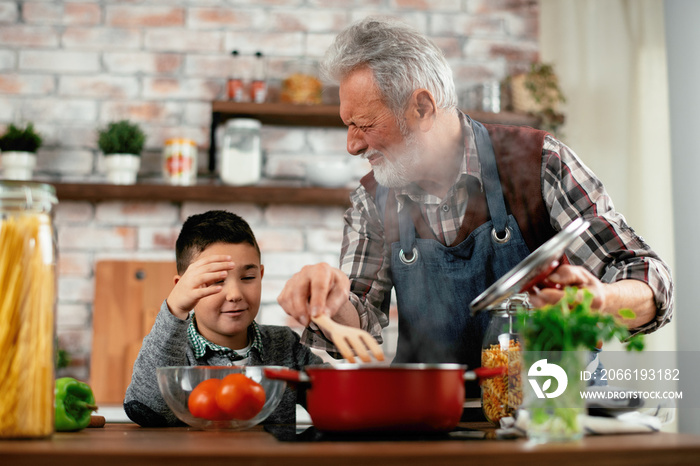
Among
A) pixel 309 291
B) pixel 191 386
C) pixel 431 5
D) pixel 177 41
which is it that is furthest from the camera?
pixel 431 5

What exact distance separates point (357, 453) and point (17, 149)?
2317 millimetres

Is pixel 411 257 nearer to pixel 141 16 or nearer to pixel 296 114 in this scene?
pixel 296 114

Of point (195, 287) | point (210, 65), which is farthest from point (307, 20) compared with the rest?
point (195, 287)

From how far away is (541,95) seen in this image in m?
2.63

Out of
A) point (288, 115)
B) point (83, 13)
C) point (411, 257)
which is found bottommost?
point (411, 257)

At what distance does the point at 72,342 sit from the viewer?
101 inches

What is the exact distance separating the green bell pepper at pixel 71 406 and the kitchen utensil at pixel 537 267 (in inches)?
22.0

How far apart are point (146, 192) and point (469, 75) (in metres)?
1.37

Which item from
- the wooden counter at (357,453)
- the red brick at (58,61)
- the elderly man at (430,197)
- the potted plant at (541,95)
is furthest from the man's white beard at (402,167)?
the red brick at (58,61)


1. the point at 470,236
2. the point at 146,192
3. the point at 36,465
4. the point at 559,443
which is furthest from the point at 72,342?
the point at 559,443

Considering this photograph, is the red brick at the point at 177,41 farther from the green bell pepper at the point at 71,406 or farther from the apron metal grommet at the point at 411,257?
the green bell pepper at the point at 71,406

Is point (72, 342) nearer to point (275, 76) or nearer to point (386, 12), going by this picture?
point (275, 76)

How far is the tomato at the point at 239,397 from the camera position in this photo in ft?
3.13

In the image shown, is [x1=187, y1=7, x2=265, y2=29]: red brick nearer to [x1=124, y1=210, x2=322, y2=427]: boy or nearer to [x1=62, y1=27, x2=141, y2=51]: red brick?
[x1=62, y1=27, x2=141, y2=51]: red brick
